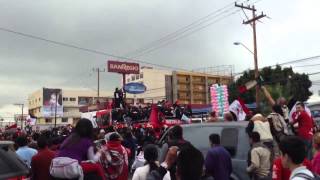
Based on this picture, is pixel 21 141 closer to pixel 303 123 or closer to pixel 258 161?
pixel 258 161

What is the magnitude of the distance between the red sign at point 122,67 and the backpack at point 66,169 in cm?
5468

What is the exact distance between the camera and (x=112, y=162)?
319 inches

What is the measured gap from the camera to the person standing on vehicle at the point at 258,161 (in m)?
7.87

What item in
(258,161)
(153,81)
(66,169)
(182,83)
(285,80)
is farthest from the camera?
(153,81)

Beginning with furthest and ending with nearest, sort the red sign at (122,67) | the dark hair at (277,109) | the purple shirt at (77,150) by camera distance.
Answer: the red sign at (122,67)
the dark hair at (277,109)
the purple shirt at (77,150)

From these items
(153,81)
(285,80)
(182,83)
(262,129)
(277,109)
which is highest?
(153,81)

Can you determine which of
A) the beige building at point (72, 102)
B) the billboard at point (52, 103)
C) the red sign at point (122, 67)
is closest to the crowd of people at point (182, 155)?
the red sign at point (122, 67)

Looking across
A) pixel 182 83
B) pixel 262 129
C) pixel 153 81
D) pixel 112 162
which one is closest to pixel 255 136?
pixel 262 129

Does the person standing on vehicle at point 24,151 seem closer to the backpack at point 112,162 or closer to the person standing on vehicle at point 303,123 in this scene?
the backpack at point 112,162

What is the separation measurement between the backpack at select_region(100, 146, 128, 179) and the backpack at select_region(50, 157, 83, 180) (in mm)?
2332

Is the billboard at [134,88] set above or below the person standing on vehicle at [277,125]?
above

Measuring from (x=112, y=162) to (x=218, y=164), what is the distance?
→ 1.74 metres

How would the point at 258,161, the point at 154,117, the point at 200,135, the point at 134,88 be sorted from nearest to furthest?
1. the point at 258,161
2. the point at 200,135
3. the point at 154,117
4. the point at 134,88

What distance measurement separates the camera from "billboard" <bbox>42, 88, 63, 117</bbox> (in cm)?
12031
